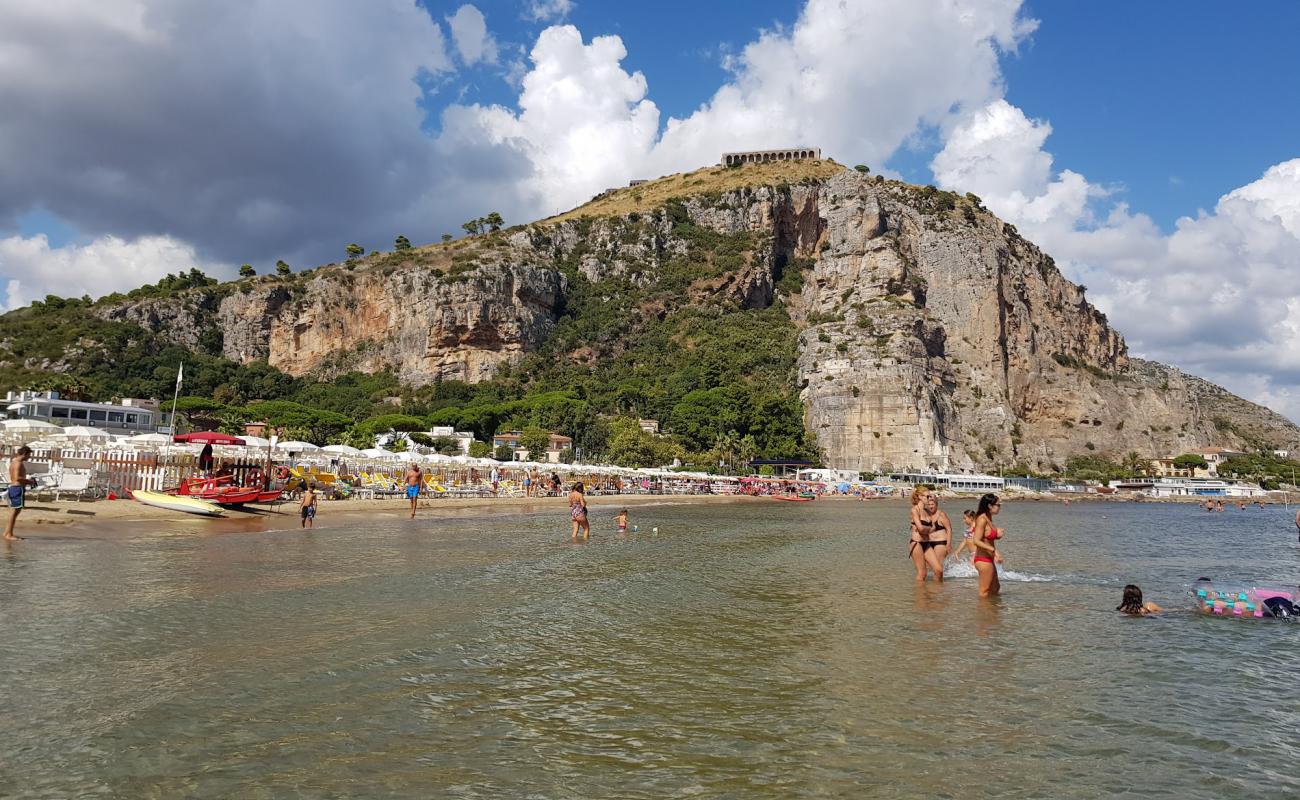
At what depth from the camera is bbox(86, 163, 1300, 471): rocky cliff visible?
10256cm

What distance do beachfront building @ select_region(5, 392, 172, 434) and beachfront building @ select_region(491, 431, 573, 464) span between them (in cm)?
3457

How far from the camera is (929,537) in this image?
47.8 feet

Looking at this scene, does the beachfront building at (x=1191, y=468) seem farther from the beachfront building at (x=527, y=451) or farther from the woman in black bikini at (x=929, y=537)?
the woman in black bikini at (x=929, y=537)

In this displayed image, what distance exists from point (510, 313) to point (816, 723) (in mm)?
113704

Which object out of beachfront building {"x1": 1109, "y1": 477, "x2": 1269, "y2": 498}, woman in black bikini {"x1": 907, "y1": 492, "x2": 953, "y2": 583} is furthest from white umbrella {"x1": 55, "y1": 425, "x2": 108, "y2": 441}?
beachfront building {"x1": 1109, "y1": 477, "x2": 1269, "y2": 498}

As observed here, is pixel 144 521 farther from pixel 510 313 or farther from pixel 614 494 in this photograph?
pixel 510 313

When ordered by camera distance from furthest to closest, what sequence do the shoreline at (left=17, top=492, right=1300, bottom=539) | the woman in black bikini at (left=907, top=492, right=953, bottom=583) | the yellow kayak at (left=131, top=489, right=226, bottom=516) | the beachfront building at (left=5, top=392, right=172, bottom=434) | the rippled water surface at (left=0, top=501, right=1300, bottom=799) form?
the beachfront building at (left=5, top=392, right=172, bottom=434)
the yellow kayak at (left=131, top=489, right=226, bottom=516)
the shoreline at (left=17, top=492, right=1300, bottom=539)
the woman in black bikini at (left=907, top=492, right=953, bottom=583)
the rippled water surface at (left=0, top=501, right=1300, bottom=799)

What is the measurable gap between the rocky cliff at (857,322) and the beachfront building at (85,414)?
58.1 m

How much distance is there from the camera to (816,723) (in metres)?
5.91

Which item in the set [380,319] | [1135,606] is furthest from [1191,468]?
[380,319]

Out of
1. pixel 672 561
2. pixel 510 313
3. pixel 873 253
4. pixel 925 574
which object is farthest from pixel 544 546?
pixel 873 253

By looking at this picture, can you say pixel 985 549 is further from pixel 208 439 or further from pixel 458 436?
pixel 458 436

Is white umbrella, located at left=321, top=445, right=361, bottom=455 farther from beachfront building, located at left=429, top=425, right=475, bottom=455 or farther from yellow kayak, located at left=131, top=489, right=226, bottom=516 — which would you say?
beachfront building, located at left=429, top=425, right=475, bottom=455

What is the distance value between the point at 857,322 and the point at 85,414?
91840 mm
